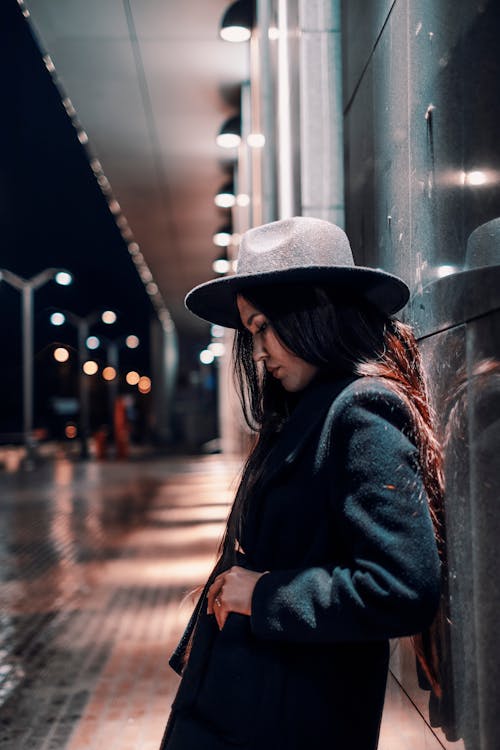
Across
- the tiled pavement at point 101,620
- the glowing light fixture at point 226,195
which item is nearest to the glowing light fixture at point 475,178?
the tiled pavement at point 101,620

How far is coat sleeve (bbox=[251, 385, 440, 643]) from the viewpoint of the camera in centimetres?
167

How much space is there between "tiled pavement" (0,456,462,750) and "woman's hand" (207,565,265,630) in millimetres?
802

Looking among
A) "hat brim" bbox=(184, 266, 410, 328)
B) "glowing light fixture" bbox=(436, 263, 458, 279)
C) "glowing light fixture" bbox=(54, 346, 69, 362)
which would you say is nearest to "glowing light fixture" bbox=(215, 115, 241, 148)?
"glowing light fixture" bbox=(436, 263, 458, 279)

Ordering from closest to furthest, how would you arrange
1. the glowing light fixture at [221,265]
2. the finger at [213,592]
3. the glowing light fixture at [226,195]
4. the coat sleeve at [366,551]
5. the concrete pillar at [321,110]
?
the coat sleeve at [366,551], the finger at [213,592], the concrete pillar at [321,110], the glowing light fixture at [226,195], the glowing light fixture at [221,265]

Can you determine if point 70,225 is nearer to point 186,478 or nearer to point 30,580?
point 186,478

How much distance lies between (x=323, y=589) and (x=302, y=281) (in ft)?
2.09

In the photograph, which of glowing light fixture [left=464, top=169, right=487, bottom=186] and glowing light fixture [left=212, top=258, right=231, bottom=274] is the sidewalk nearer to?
glowing light fixture [left=464, top=169, right=487, bottom=186]

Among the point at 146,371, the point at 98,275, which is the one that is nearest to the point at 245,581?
the point at 98,275

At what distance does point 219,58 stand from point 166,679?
919 centimetres

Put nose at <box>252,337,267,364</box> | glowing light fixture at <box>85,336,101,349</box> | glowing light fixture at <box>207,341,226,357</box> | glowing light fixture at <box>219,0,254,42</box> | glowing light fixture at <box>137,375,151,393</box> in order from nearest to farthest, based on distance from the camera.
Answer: nose at <box>252,337,267,364</box> < glowing light fixture at <box>219,0,254,42</box> < glowing light fixture at <box>207,341,226,357</box> < glowing light fixture at <box>85,336,101,349</box> < glowing light fixture at <box>137,375,151,393</box>

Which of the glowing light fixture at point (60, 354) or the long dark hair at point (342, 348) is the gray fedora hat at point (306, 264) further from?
the glowing light fixture at point (60, 354)

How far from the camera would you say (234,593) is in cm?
189

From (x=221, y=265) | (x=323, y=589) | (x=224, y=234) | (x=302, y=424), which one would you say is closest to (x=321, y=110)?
(x=302, y=424)

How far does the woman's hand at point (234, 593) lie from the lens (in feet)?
6.16
